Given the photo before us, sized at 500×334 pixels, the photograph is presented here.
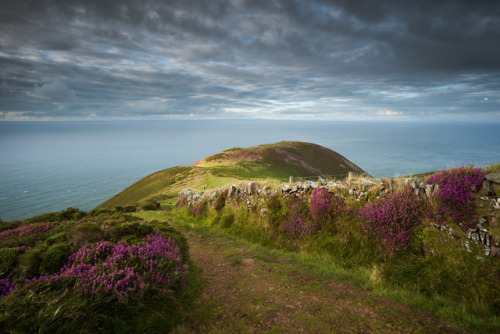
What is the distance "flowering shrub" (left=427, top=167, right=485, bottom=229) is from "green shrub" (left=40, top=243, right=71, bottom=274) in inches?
404

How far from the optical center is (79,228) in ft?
20.9

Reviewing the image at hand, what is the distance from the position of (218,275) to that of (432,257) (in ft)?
20.7

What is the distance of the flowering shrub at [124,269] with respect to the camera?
4.31m

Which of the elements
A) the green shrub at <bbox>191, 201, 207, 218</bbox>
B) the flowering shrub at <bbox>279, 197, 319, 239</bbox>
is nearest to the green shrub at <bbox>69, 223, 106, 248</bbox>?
the flowering shrub at <bbox>279, 197, 319, 239</bbox>

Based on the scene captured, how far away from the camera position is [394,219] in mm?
7309

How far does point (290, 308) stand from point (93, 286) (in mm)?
4071

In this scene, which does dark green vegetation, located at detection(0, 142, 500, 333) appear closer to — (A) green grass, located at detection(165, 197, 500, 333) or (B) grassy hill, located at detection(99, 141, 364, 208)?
(A) green grass, located at detection(165, 197, 500, 333)

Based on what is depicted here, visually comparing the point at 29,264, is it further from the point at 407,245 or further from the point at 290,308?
the point at 407,245

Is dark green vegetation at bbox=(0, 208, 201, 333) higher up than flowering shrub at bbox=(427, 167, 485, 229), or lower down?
lower down

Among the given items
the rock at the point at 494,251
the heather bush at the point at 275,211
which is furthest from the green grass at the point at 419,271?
the heather bush at the point at 275,211

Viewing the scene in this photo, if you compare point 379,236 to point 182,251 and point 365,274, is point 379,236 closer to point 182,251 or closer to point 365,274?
point 365,274

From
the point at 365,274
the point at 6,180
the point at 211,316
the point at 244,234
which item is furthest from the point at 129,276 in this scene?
the point at 6,180

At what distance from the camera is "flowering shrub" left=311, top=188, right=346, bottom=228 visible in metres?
8.87

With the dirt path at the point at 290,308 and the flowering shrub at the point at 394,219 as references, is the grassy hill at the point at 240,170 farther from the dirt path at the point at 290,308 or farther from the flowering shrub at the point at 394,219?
the dirt path at the point at 290,308
